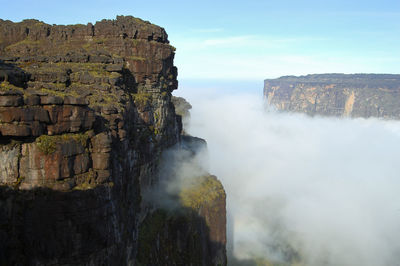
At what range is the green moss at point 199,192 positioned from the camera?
63.0 meters

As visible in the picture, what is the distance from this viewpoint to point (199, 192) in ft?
221

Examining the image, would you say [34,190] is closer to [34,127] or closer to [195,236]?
[34,127]

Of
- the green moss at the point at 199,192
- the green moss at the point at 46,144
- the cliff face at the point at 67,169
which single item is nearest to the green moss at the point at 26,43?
the cliff face at the point at 67,169

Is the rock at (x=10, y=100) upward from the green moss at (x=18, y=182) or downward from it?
upward

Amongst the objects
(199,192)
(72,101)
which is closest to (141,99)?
(199,192)

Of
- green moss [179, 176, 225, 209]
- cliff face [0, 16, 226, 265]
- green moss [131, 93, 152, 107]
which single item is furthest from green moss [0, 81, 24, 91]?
green moss [179, 176, 225, 209]

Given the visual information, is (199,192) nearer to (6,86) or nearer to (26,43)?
(26,43)

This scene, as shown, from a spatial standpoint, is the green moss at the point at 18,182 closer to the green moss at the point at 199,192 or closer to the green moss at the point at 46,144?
the green moss at the point at 46,144

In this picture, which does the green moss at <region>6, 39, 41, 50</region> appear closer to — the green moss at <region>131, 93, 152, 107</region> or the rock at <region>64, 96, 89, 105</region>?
the green moss at <region>131, 93, 152, 107</region>

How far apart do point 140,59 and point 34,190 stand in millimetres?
34516

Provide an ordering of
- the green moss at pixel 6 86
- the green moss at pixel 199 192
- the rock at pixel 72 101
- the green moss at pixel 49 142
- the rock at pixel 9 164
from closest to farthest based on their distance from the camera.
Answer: the rock at pixel 9 164
the green moss at pixel 49 142
the green moss at pixel 6 86
the rock at pixel 72 101
the green moss at pixel 199 192

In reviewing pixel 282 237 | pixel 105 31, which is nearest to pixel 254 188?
pixel 282 237

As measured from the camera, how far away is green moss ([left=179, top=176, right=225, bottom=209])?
6296 cm

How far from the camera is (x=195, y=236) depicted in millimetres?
57906
